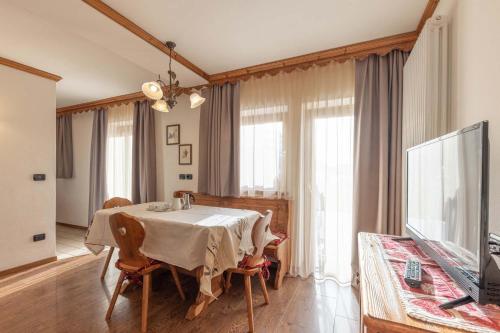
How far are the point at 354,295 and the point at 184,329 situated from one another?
66.5 inches

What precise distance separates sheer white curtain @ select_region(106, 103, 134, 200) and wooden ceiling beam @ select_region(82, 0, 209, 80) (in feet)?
6.60

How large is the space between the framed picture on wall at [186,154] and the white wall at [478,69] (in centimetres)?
312

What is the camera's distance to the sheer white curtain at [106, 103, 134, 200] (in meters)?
4.16

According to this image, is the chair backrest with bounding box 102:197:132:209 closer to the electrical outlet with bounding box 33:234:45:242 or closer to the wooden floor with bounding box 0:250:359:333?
the wooden floor with bounding box 0:250:359:333

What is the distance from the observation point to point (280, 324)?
186 centimetres

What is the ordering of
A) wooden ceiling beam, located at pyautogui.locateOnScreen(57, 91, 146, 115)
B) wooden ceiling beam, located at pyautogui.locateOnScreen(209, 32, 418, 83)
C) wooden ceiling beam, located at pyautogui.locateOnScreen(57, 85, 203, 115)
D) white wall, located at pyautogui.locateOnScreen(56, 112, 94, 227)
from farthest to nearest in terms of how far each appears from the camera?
white wall, located at pyautogui.locateOnScreen(56, 112, 94, 227) < wooden ceiling beam, located at pyautogui.locateOnScreen(57, 91, 146, 115) < wooden ceiling beam, located at pyautogui.locateOnScreen(57, 85, 203, 115) < wooden ceiling beam, located at pyautogui.locateOnScreen(209, 32, 418, 83)

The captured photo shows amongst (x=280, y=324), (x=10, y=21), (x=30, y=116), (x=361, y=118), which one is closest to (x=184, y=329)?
(x=280, y=324)

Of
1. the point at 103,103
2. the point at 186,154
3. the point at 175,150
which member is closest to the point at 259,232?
the point at 186,154

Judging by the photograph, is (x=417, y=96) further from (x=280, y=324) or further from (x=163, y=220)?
(x=163, y=220)

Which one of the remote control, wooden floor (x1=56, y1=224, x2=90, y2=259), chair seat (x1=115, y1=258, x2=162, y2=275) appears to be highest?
the remote control

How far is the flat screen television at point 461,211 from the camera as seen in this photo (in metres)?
0.76

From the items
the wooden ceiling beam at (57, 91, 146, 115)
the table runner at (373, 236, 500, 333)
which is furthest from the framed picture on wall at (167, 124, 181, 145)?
the table runner at (373, 236, 500, 333)

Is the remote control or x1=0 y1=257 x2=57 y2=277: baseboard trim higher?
the remote control

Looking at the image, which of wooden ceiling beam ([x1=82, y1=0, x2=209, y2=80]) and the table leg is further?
the table leg
